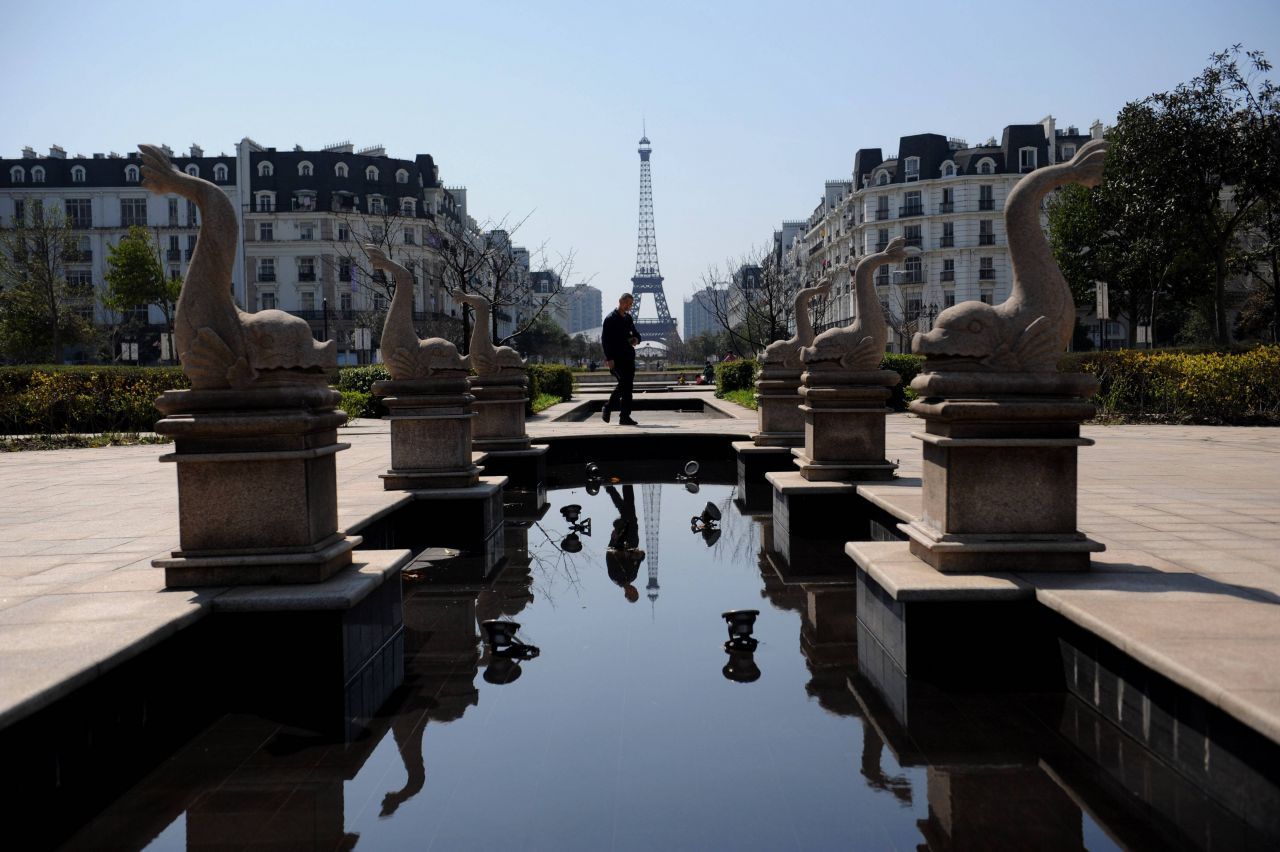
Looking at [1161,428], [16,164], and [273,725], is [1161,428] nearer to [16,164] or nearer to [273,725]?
[273,725]

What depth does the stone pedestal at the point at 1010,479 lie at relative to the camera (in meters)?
4.97

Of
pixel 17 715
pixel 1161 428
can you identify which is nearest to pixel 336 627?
pixel 17 715

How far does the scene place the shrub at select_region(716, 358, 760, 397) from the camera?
28342 millimetres

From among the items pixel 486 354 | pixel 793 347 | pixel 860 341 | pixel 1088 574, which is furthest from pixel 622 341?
pixel 1088 574

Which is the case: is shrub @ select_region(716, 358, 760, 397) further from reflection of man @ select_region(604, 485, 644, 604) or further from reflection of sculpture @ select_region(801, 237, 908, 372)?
reflection of man @ select_region(604, 485, 644, 604)

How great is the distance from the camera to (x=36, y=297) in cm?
4122

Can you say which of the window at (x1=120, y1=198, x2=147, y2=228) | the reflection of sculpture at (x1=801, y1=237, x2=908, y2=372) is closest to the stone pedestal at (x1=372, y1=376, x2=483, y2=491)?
the reflection of sculpture at (x1=801, y1=237, x2=908, y2=372)

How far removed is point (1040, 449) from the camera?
5.01 m

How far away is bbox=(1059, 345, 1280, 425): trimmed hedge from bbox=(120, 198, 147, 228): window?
6411 centimetres

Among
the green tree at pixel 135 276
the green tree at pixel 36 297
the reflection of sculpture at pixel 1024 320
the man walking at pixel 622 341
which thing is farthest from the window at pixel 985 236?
the reflection of sculpture at pixel 1024 320

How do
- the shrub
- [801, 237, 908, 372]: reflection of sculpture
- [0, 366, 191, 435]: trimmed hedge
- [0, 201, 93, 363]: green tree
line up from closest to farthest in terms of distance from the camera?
[801, 237, 908, 372]: reflection of sculpture
[0, 366, 191, 435]: trimmed hedge
the shrub
[0, 201, 93, 363]: green tree

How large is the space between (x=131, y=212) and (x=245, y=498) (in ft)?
230

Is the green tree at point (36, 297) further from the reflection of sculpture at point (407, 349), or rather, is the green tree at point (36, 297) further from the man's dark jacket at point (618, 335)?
the reflection of sculpture at point (407, 349)

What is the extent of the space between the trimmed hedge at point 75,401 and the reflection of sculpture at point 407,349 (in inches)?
457
